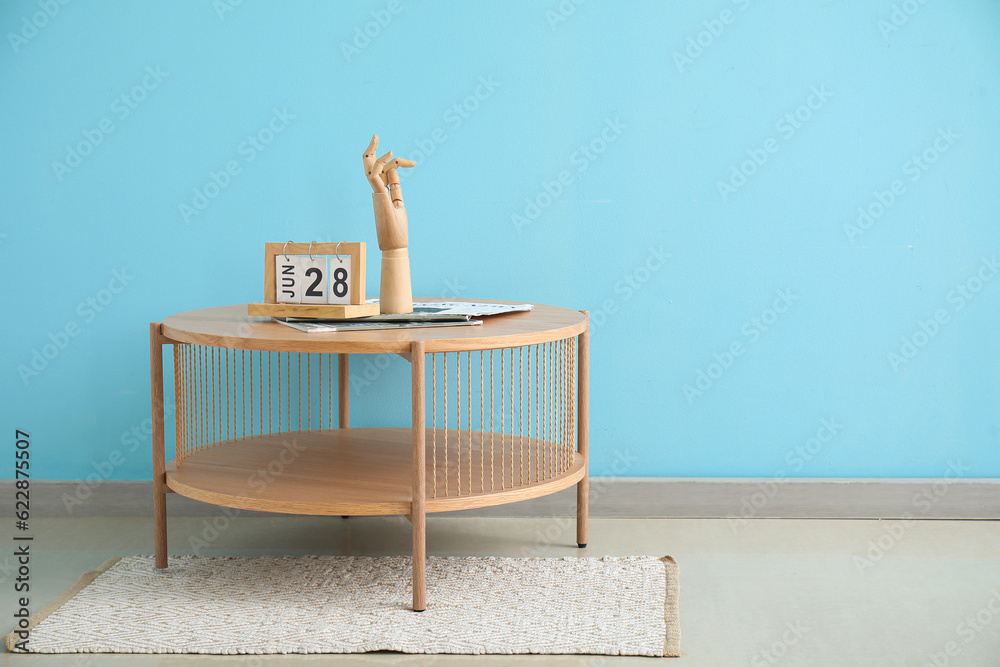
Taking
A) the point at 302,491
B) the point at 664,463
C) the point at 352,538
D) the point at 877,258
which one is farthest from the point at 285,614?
the point at 877,258

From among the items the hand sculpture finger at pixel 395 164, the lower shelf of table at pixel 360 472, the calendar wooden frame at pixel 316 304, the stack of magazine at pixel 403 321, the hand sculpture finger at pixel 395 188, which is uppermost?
the hand sculpture finger at pixel 395 164

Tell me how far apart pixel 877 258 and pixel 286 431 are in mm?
1888

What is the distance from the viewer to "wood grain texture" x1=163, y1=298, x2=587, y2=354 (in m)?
1.96

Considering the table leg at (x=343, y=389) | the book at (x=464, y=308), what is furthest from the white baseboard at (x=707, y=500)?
the book at (x=464, y=308)

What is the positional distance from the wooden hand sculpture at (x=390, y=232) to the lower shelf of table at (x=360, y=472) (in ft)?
1.25

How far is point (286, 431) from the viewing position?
9.31 ft

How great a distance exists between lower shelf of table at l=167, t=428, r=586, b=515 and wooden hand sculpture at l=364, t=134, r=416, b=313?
38 cm

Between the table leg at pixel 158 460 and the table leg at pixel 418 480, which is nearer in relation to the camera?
the table leg at pixel 418 480

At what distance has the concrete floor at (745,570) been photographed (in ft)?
6.15

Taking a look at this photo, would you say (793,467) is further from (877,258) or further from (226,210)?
(226,210)

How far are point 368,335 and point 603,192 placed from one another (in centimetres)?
106

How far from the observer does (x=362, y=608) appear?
2.08m

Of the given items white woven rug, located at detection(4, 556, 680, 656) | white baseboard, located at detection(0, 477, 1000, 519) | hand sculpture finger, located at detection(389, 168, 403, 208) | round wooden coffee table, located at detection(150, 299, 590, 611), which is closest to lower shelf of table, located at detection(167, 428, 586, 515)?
round wooden coffee table, located at detection(150, 299, 590, 611)

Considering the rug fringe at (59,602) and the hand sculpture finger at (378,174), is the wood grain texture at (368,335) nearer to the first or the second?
the hand sculpture finger at (378,174)
